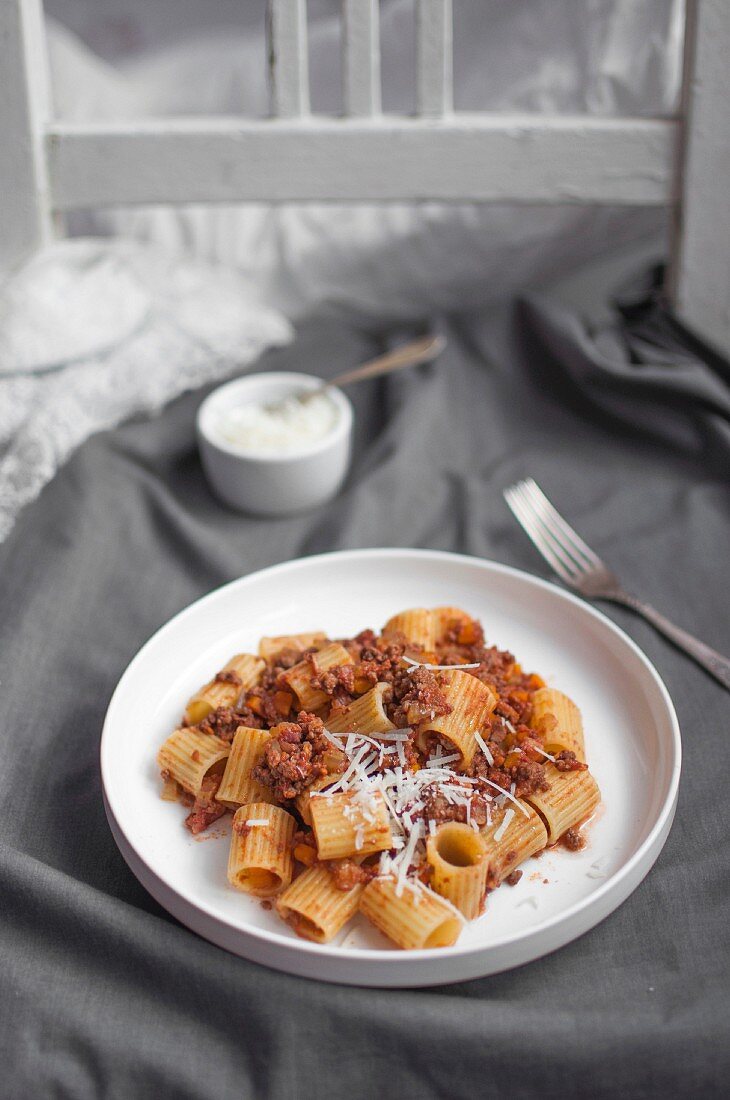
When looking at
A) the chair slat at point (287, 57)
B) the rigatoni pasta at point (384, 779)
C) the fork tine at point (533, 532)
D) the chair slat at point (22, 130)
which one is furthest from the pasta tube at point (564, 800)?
the chair slat at point (22, 130)

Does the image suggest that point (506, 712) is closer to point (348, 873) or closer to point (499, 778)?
point (499, 778)

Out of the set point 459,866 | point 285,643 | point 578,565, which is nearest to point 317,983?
point 459,866

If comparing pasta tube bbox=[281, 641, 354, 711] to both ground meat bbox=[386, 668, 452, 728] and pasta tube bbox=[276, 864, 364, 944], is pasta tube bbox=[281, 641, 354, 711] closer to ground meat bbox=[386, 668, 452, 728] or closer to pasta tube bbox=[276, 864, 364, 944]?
ground meat bbox=[386, 668, 452, 728]

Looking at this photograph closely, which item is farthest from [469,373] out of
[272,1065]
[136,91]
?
[272,1065]

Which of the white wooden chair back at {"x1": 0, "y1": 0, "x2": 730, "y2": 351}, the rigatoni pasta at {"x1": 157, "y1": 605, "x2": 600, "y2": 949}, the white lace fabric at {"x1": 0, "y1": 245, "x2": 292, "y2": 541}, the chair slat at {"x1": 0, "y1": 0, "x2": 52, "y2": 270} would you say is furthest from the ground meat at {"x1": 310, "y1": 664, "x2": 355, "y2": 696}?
the chair slat at {"x1": 0, "y1": 0, "x2": 52, "y2": 270}

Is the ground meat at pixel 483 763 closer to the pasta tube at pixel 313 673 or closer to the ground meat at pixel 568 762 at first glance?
the ground meat at pixel 568 762

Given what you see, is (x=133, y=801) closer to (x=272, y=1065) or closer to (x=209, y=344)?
(x=272, y=1065)

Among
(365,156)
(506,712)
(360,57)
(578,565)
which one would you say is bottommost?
(578,565)
